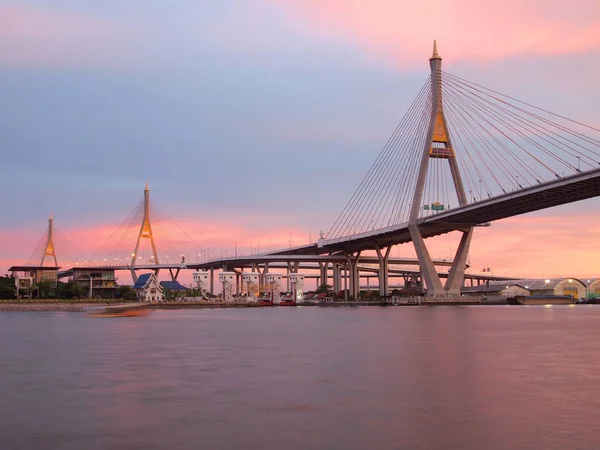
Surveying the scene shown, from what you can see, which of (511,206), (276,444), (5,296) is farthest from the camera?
(5,296)

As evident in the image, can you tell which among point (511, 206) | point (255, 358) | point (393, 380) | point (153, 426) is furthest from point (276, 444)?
point (511, 206)

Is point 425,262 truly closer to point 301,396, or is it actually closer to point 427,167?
point 427,167

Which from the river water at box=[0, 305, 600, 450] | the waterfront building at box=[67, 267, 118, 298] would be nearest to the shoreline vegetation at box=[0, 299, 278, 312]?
the waterfront building at box=[67, 267, 118, 298]

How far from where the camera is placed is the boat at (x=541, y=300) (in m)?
110

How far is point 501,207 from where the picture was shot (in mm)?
69688

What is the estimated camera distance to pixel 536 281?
136 metres

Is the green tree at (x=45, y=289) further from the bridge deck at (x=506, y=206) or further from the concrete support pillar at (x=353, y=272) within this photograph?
the concrete support pillar at (x=353, y=272)

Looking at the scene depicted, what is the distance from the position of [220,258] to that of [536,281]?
66.2 m

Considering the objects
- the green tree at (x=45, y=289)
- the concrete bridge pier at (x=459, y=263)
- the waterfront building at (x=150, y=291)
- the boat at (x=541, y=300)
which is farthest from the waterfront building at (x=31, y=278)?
the boat at (x=541, y=300)

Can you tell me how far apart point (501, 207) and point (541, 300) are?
5335 cm

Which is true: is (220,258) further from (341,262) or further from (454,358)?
(454,358)

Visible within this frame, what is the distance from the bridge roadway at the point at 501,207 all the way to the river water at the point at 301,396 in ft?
105

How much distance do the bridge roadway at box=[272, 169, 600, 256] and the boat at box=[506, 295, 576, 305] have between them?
22924 mm

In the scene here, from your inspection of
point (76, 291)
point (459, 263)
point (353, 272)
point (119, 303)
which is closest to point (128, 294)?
point (76, 291)
